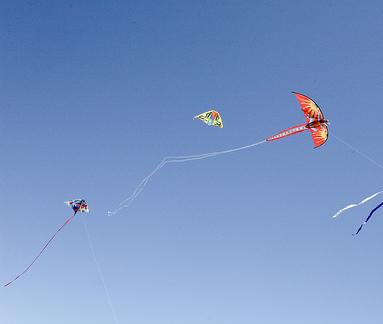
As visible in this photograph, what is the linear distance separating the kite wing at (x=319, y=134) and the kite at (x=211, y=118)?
4797mm

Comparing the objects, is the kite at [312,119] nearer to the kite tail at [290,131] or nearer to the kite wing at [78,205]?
the kite tail at [290,131]

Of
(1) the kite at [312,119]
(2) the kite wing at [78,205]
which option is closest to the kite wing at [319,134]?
(1) the kite at [312,119]

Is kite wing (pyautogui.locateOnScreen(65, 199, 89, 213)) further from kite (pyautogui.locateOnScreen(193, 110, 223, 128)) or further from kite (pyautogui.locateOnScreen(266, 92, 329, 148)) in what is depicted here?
kite (pyautogui.locateOnScreen(266, 92, 329, 148))

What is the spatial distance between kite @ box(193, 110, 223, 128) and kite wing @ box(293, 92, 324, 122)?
4260 millimetres

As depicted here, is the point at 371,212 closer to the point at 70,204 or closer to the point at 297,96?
the point at 297,96

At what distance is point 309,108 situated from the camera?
18.8 m

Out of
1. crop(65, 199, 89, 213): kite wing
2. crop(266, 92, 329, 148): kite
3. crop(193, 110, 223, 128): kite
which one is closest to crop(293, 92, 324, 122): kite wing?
crop(266, 92, 329, 148): kite

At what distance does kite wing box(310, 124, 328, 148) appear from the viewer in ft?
62.0

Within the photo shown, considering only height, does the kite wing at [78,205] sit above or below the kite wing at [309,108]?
above

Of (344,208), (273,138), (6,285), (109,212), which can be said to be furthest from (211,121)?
(6,285)

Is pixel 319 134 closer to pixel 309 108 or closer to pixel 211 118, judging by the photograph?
pixel 309 108

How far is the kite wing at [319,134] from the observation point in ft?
62.0

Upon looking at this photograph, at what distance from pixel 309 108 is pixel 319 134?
4.44ft

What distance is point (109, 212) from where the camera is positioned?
1902 centimetres
